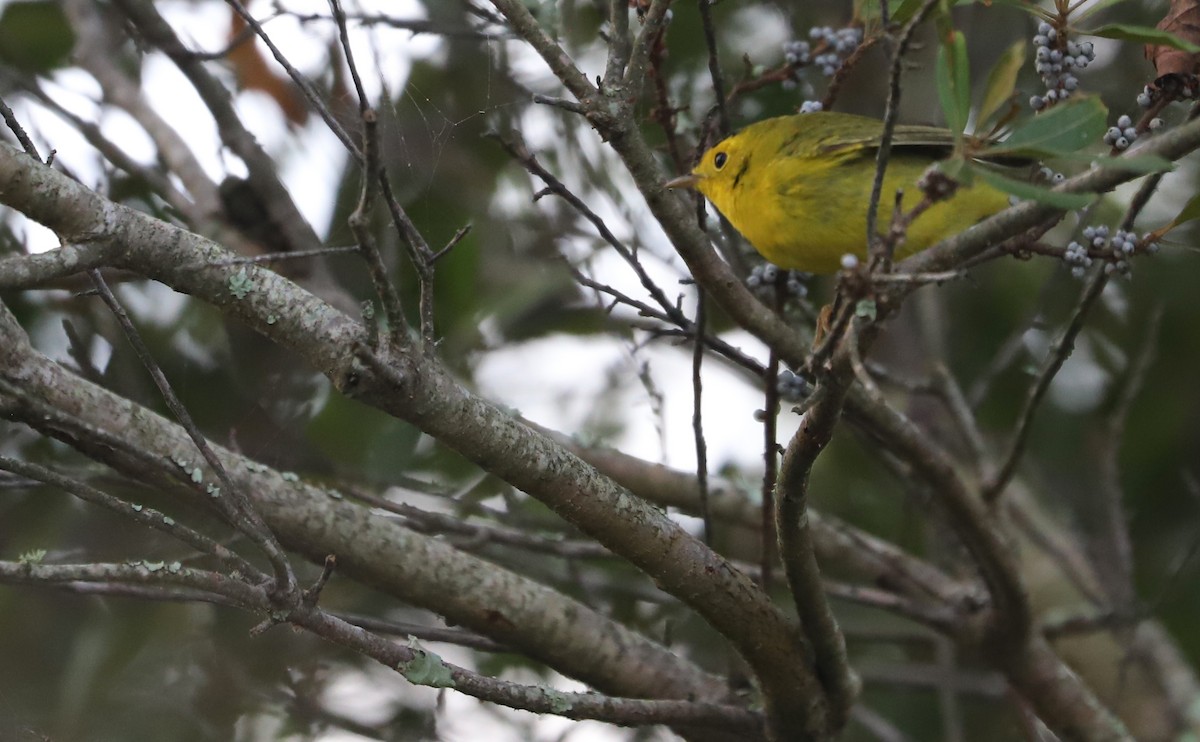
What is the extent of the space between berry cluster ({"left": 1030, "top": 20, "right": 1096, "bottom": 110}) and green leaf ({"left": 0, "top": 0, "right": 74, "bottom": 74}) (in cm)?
366

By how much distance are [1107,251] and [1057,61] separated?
368mm

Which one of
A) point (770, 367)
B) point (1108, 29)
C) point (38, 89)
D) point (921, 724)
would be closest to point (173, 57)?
point (38, 89)

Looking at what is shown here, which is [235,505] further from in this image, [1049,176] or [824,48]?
[824,48]

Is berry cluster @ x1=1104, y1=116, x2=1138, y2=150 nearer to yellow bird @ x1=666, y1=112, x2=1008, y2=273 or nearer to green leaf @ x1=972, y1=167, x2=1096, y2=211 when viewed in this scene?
green leaf @ x1=972, y1=167, x2=1096, y2=211

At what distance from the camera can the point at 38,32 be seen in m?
4.57

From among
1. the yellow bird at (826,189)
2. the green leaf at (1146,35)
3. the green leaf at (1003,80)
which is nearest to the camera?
the green leaf at (1003,80)

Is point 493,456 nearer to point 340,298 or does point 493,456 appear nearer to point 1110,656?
point 340,298

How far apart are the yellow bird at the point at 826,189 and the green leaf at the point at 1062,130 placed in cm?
144

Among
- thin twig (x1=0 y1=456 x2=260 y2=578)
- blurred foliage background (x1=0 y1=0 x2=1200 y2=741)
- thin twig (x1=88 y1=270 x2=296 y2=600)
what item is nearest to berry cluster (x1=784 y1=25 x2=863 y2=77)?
blurred foliage background (x1=0 y1=0 x2=1200 y2=741)

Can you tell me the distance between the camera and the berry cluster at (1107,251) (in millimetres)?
2299

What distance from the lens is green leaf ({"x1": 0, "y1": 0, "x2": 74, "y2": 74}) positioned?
454cm

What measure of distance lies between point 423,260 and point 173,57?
2.50 m

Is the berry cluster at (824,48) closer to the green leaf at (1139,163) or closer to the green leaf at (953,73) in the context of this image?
the green leaf at (953,73)

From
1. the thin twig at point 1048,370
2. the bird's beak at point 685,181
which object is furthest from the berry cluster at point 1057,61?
the bird's beak at point 685,181
